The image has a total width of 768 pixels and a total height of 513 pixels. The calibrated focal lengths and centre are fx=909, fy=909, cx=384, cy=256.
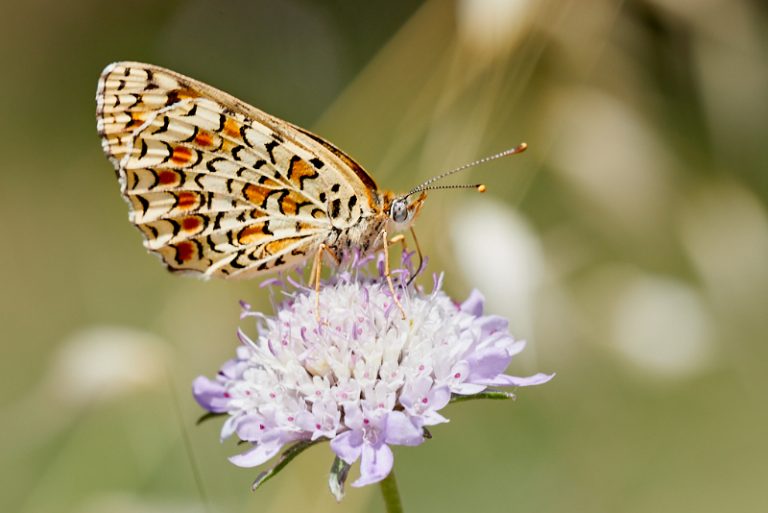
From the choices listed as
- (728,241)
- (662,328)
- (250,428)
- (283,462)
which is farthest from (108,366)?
(728,241)

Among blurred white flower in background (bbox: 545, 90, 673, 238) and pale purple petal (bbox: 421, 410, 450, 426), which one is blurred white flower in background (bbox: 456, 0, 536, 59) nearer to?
blurred white flower in background (bbox: 545, 90, 673, 238)

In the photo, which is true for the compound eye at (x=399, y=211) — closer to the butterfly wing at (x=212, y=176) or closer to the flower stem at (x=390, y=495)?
the butterfly wing at (x=212, y=176)

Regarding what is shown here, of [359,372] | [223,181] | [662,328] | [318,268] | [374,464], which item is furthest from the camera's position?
[662,328]

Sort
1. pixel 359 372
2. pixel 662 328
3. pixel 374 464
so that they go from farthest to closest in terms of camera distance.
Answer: pixel 662 328 → pixel 359 372 → pixel 374 464

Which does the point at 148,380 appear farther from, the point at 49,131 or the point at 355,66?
the point at 49,131

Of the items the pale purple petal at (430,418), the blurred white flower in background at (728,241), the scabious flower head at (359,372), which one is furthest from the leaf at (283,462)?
the blurred white flower in background at (728,241)

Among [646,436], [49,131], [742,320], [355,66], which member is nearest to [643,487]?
[646,436]

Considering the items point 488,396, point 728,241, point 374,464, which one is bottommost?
point 374,464

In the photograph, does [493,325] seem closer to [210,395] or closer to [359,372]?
[359,372]
